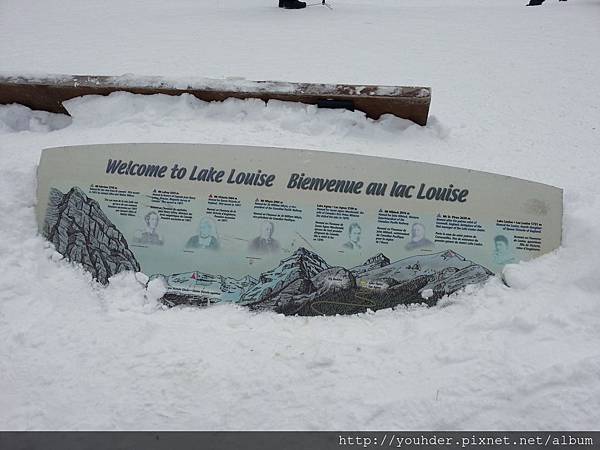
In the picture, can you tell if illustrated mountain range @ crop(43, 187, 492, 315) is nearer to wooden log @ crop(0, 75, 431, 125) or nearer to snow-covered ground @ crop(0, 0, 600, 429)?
snow-covered ground @ crop(0, 0, 600, 429)

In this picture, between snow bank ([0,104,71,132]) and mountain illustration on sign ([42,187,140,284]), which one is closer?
mountain illustration on sign ([42,187,140,284])

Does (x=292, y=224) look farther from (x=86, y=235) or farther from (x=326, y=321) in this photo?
(x=86, y=235)

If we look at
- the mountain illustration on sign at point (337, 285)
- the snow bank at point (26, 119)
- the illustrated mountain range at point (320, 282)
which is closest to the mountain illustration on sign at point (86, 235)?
the illustrated mountain range at point (320, 282)

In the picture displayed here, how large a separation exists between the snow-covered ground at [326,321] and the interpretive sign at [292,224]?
0.39 feet

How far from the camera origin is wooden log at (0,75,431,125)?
10.7ft

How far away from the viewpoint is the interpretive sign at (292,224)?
2.65m

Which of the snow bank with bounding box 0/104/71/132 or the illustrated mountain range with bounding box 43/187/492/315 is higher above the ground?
the snow bank with bounding box 0/104/71/132

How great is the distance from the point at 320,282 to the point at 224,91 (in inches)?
66.2

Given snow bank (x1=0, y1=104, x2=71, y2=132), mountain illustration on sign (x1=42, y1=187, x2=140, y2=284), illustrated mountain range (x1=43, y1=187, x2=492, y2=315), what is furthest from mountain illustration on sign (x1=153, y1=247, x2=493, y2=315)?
snow bank (x1=0, y1=104, x2=71, y2=132)

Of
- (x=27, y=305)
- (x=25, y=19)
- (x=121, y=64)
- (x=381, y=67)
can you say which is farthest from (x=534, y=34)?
(x=25, y=19)

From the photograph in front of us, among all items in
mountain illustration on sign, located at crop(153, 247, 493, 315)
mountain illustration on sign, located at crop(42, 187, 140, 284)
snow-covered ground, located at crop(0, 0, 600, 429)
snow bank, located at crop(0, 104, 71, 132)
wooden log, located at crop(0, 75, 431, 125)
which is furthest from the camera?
snow bank, located at crop(0, 104, 71, 132)

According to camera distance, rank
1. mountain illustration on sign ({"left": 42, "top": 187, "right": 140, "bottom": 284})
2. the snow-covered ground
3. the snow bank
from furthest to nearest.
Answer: the snow bank
mountain illustration on sign ({"left": 42, "top": 187, "right": 140, "bottom": 284})
the snow-covered ground

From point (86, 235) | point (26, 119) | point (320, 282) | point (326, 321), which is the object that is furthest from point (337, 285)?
point (26, 119)
